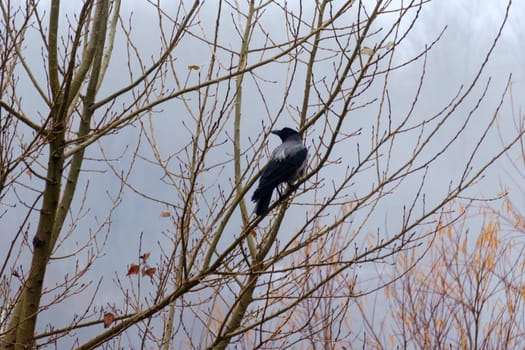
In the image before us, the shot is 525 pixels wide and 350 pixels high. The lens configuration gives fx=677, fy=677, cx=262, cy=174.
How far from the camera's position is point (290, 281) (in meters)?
4.92

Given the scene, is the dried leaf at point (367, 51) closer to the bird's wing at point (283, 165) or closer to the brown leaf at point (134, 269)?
the bird's wing at point (283, 165)

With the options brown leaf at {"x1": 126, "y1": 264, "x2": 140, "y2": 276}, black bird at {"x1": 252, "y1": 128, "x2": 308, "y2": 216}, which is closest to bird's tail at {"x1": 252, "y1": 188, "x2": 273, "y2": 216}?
black bird at {"x1": 252, "y1": 128, "x2": 308, "y2": 216}

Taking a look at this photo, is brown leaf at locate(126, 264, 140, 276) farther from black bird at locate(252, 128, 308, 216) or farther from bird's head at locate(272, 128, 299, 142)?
bird's head at locate(272, 128, 299, 142)

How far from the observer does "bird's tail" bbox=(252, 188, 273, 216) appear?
5.50 m

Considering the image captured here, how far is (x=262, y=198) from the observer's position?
5605 millimetres

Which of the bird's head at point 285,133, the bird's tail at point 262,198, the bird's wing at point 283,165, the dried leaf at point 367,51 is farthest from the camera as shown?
the bird's head at point 285,133

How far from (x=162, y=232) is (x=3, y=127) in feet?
7.21

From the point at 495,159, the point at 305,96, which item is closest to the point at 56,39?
the point at 305,96

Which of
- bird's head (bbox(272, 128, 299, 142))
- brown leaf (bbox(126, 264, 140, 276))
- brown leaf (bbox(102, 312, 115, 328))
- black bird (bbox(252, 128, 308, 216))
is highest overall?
bird's head (bbox(272, 128, 299, 142))

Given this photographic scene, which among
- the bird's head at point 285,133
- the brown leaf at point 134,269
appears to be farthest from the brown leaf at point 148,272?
the bird's head at point 285,133

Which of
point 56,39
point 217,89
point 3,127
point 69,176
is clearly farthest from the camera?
point 217,89

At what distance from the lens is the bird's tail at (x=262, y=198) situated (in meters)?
5.50

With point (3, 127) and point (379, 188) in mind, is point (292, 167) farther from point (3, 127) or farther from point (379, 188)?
point (3, 127)

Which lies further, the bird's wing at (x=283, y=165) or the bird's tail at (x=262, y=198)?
the bird's wing at (x=283, y=165)
